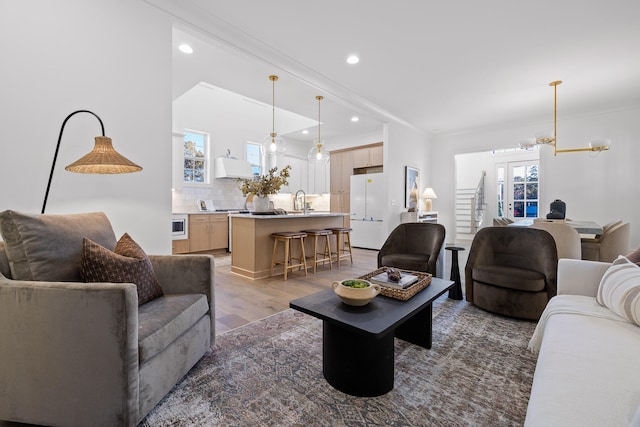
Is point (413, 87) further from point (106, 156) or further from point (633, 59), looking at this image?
point (106, 156)

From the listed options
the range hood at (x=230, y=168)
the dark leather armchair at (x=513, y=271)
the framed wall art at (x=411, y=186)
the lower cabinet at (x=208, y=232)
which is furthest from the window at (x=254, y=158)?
the dark leather armchair at (x=513, y=271)

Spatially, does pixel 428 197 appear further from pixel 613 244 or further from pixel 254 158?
pixel 254 158

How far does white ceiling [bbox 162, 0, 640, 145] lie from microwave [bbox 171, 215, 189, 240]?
2247 millimetres

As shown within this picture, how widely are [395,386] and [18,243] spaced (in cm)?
206

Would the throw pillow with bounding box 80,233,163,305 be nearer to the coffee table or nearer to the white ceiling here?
the coffee table

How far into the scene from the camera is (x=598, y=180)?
5.48 m

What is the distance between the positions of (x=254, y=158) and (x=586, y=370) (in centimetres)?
732

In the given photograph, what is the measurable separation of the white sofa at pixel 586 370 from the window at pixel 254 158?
673 centimetres

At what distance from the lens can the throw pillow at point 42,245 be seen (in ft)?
4.51

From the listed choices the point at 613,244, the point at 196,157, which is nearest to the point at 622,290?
the point at 613,244

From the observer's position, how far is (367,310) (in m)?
1.64

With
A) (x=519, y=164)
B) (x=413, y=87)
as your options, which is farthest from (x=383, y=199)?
(x=519, y=164)

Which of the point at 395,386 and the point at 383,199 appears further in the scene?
the point at 383,199

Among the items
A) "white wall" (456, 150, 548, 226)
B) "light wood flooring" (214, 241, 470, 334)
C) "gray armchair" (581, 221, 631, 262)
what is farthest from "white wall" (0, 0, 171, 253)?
"white wall" (456, 150, 548, 226)
